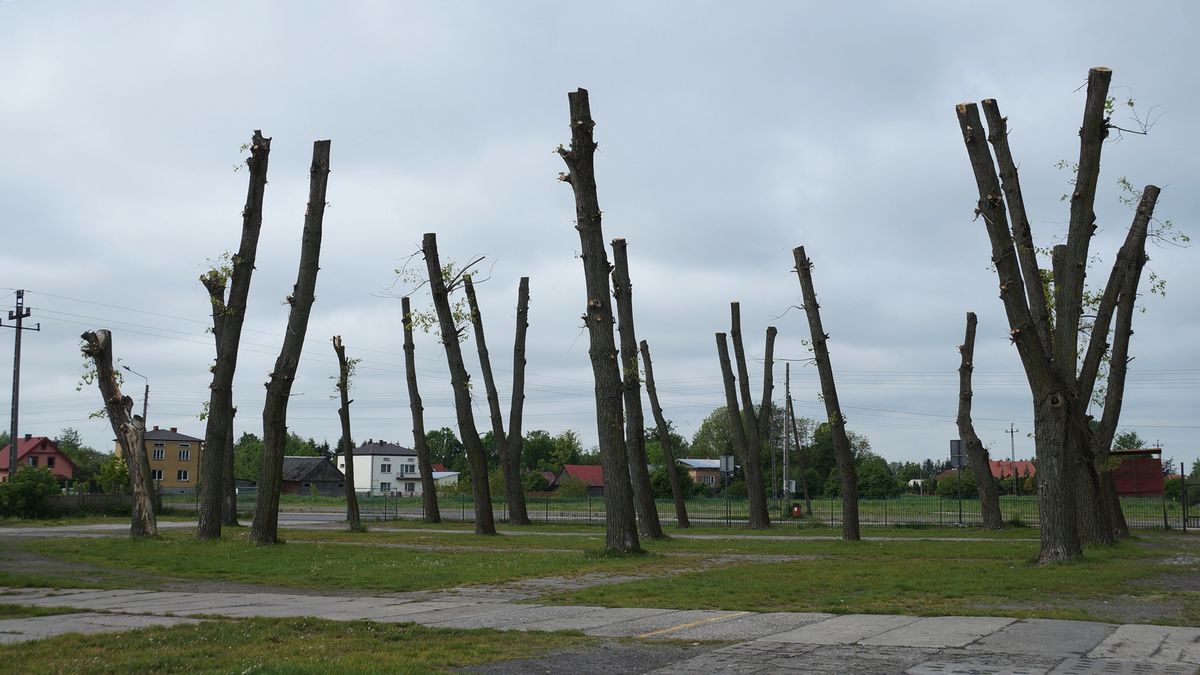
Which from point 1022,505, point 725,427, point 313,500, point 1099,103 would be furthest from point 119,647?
point 725,427

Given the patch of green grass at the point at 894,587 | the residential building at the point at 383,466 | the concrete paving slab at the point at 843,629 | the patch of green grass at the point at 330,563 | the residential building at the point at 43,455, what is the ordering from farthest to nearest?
the residential building at the point at 383,466 < the residential building at the point at 43,455 < the patch of green grass at the point at 330,563 < the patch of green grass at the point at 894,587 < the concrete paving slab at the point at 843,629

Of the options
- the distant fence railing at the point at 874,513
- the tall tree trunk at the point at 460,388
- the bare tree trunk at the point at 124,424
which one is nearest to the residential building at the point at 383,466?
the distant fence railing at the point at 874,513

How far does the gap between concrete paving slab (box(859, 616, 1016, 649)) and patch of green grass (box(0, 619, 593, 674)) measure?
2.76 meters

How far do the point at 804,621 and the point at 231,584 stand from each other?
9422 millimetres

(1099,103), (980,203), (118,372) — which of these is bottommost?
(118,372)

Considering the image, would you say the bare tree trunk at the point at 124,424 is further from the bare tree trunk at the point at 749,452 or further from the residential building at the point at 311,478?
the residential building at the point at 311,478

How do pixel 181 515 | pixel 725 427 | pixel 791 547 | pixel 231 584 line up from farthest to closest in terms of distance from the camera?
pixel 725 427, pixel 181 515, pixel 791 547, pixel 231 584

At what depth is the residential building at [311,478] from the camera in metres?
123

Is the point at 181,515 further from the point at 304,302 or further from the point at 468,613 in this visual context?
the point at 468,613

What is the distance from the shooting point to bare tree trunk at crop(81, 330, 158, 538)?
1055 inches

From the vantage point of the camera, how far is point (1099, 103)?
1911 centimetres

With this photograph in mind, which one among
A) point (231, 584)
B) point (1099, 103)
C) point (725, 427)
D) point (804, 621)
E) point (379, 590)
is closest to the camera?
point (804, 621)

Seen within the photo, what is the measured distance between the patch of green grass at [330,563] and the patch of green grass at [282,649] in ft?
16.5

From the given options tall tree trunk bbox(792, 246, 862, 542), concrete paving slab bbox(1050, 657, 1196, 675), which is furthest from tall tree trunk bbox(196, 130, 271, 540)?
concrete paving slab bbox(1050, 657, 1196, 675)
